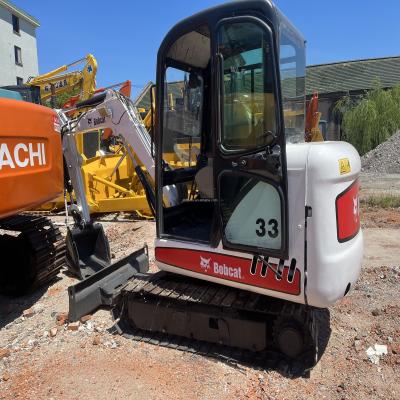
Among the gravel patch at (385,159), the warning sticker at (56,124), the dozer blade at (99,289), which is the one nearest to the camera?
the dozer blade at (99,289)

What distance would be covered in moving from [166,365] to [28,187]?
1.67 metres

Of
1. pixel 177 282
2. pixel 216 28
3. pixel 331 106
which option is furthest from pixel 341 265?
pixel 331 106

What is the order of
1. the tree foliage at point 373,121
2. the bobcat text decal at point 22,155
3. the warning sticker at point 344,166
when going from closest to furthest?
the warning sticker at point 344,166 → the bobcat text decal at point 22,155 → the tree foliage at point 373,121

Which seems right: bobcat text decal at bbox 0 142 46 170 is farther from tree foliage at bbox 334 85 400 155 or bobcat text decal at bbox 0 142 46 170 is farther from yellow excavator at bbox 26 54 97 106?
tree foliage at bbox 334 85 400 155

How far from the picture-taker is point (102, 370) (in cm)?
302

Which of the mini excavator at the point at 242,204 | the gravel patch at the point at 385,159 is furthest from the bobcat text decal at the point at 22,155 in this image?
the gravel patch at the point at 385,159

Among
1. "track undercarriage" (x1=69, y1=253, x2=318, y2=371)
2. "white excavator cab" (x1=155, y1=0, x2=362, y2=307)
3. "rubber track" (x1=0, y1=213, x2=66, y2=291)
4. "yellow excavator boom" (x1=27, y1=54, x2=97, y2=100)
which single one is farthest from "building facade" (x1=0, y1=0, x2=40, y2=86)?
"white excavator cab" (x1=155, y1=0, x2=362, y2=307)

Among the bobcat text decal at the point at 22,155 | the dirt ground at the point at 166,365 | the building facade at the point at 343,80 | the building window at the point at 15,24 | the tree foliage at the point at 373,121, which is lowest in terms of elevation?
the dirt ground at the point at 166,365

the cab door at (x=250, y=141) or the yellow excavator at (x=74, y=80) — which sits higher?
the yellow excavator at (x=74, y=80)

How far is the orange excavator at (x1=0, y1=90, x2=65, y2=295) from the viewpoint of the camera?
3119 millimetres

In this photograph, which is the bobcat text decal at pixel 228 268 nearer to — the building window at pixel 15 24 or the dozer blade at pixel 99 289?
the dozer blade at pixel 99 289

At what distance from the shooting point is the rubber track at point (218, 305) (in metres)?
2.96

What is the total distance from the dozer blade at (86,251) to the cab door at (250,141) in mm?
2115

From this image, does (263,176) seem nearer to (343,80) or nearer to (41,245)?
(41,245)
